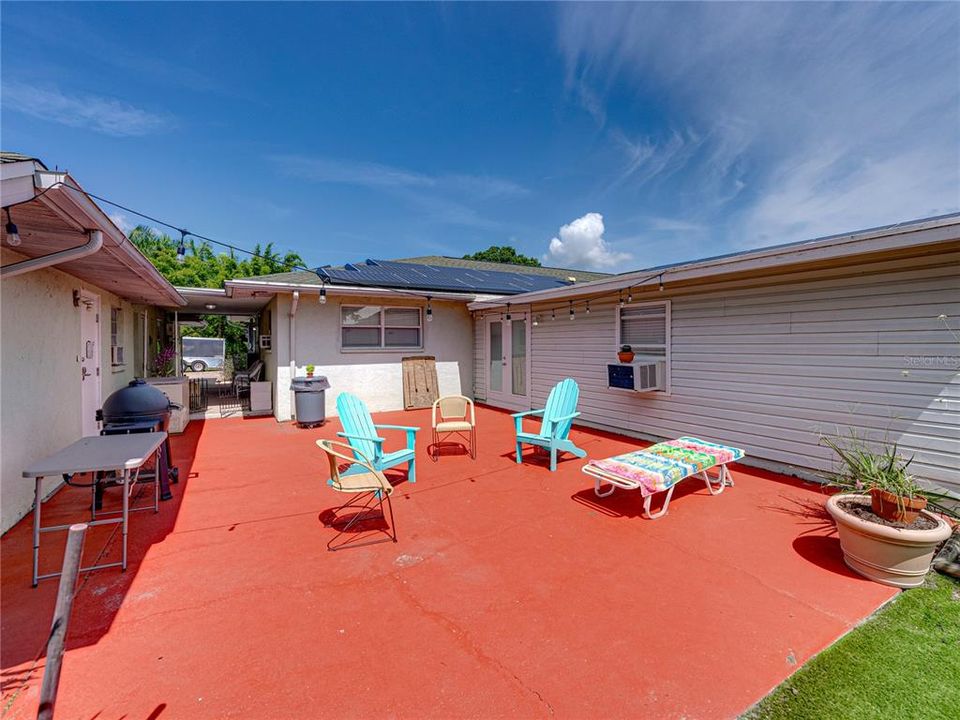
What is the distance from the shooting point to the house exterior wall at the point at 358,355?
8.71 meters

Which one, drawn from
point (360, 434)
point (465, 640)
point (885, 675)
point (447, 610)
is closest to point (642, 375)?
point (360, 434)

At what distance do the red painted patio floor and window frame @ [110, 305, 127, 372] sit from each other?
3.95 metres

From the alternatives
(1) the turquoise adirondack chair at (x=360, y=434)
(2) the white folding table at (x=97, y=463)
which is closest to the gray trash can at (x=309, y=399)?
(1) the turquoise adirondack chair at (x=360, y=434)

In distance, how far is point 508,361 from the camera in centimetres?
1000

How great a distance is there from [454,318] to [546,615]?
8809 millimetres

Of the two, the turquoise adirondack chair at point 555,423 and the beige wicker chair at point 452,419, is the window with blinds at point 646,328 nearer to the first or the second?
the turquoise adirondack chair at point 555,423

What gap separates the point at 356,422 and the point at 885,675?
4.21 m

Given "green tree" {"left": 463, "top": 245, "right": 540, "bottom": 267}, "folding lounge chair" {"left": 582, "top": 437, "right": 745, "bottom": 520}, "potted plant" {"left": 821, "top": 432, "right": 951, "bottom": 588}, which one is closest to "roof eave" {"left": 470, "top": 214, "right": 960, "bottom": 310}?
"potted plant" {"left": 821, "top": 432, "right": 951, "bottom": 588}

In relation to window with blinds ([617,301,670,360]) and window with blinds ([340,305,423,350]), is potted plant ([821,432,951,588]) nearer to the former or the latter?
window with blinds ([617,301,670,360])

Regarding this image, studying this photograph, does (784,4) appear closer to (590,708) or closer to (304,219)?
(590,708)

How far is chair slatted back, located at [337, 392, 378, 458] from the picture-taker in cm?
434

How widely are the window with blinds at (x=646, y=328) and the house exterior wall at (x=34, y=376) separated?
24.5 ft

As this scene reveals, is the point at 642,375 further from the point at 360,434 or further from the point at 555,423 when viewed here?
the point at 360,434

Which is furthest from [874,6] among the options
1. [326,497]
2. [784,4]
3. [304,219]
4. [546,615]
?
[304,219]
